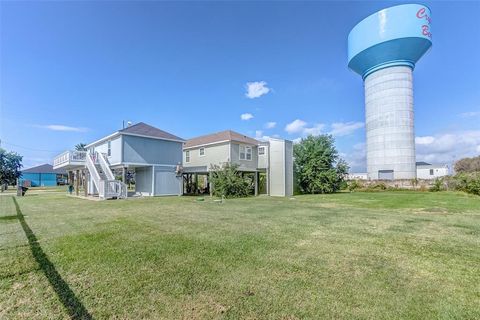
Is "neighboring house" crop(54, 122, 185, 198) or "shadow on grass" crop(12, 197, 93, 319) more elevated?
"neighboring house" crop(54, 122, 185, 198)

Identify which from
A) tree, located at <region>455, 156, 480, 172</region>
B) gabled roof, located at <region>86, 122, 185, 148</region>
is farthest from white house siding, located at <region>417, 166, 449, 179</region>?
gabled roof, located at <region>86, 122, 185, 148</region>

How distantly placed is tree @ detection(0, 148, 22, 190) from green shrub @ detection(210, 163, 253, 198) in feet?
146

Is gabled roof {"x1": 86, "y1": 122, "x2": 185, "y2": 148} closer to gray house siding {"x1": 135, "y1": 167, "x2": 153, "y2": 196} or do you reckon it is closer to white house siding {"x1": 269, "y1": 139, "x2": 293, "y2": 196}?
gray house siding {"x1": 135, "y1": 167, "x2": 153, "y2": 196}

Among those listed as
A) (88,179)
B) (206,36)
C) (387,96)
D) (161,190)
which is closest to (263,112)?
(206,36)

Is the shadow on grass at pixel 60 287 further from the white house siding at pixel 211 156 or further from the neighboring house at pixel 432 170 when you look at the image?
the neighboring house at pixel 432 170

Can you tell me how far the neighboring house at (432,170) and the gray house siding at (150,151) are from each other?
50883mm

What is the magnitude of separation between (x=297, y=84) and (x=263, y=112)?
5890 mm

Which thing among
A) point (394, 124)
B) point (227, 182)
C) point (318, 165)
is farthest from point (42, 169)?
point (394, 124)

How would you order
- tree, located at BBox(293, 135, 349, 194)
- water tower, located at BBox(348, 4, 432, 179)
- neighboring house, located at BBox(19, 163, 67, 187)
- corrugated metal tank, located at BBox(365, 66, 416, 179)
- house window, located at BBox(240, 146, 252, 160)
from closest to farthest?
house window, located at BBox(240, 146, 252, 160) → tree, located at BBox(293, 135, 349, 194) → water tower, located at BBox(348, 4, 432, 179) → corrugated metal tank, located at BBox(365, 66, 416, 179) → neighboring house, located at BBox(19, 163, 67, 187)

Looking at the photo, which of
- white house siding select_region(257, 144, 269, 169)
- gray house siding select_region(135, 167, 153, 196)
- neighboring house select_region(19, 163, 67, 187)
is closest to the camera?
gray house siding select_region(135, 167, 153, 196)

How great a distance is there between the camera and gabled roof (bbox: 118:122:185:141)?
1870 cm

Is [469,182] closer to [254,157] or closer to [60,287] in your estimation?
[254,157]

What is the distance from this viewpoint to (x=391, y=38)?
32156 mm

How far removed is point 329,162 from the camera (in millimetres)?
23391
